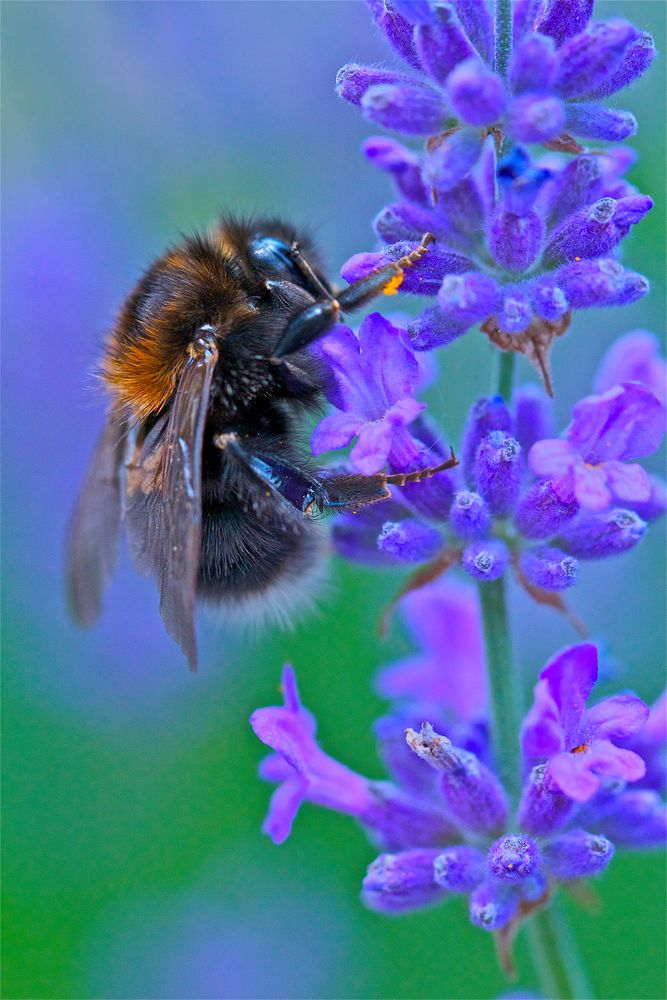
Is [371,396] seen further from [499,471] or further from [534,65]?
[534,65]

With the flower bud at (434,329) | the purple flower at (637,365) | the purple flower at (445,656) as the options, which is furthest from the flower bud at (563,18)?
the purple flower at (445,656)

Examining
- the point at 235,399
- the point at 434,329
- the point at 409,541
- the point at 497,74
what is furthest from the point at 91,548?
the point at 497,74

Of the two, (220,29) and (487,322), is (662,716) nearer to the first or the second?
(487,322)

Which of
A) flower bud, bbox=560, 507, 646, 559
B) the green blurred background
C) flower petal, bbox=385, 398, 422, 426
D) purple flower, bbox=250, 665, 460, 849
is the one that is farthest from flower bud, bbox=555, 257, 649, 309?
the green blurred background

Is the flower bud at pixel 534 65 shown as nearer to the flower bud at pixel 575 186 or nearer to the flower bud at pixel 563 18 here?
the flower bud at pixel 563 18

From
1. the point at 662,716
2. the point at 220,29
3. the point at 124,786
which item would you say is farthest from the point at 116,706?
the point at 220,29

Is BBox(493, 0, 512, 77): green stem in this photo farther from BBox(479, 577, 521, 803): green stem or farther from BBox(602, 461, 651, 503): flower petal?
BBox(479, 577, 521, 803): green stem
